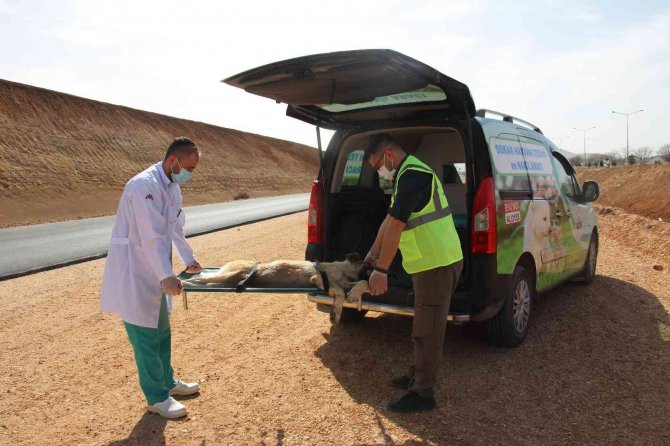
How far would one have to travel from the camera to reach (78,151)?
4144 cm

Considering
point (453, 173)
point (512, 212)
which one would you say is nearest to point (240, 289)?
point (512, 212)

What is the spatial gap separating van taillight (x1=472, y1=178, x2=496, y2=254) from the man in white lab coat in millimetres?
2214

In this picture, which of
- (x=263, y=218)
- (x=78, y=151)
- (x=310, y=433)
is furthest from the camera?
(x=78, y=151)

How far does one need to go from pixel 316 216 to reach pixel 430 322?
6.58ft

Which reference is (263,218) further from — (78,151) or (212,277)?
(78,151)

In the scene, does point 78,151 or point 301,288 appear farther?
point 78,151

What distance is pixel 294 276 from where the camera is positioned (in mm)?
4406

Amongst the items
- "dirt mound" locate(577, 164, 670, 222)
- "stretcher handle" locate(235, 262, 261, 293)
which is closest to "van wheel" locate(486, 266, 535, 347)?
"stretcher handle" locate(235, 262, 261, 293)

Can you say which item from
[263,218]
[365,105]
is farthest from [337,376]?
[263,218]

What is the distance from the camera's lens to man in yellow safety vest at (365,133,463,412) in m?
3.76

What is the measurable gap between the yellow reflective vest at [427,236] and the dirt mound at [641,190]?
2031 centimetres

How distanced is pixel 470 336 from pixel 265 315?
2.26m

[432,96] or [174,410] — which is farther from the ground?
[432,96]

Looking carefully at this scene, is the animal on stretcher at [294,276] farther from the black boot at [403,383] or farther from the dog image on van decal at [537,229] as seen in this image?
the dog image on van decal at [537,229]
